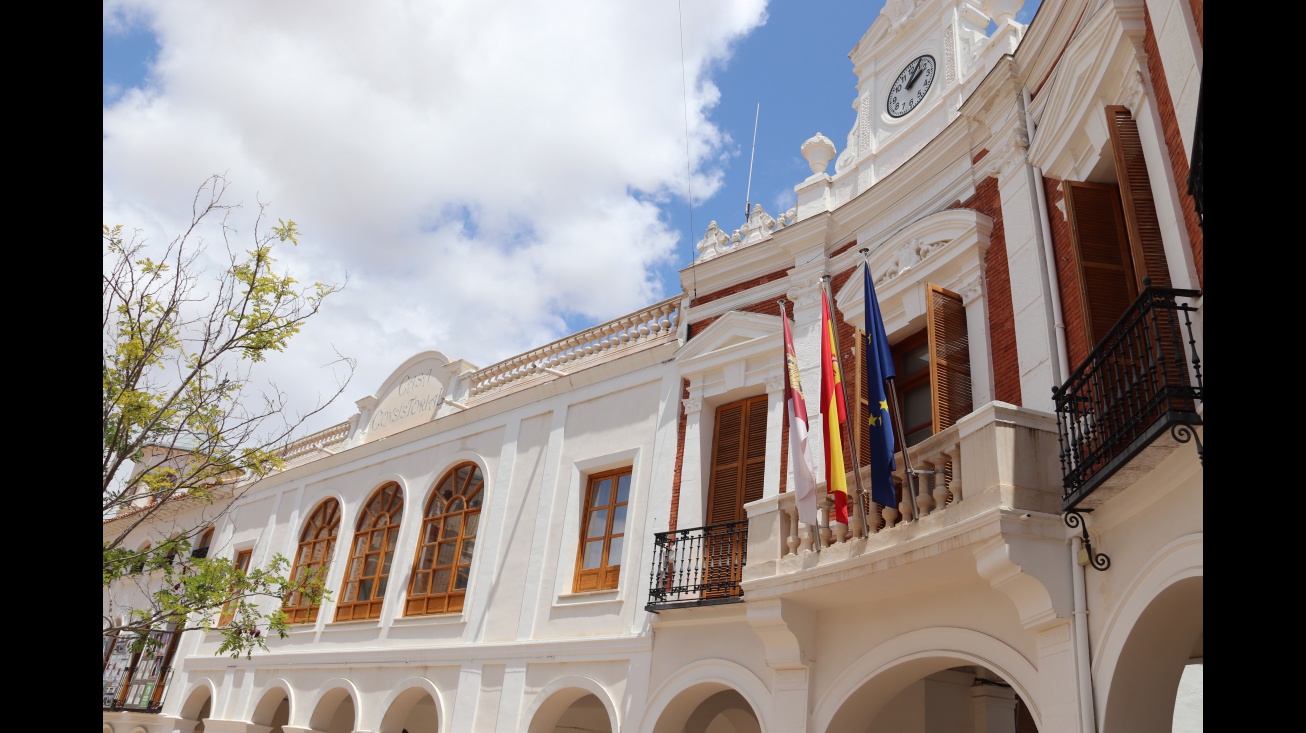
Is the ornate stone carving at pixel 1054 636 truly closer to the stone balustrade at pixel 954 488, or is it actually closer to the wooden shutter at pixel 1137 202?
the stone balustrade at pixel 954 488

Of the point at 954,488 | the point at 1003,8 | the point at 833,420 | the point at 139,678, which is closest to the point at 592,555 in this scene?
the point at 833,420

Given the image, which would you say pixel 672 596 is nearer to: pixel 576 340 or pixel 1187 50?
pixel 576 340

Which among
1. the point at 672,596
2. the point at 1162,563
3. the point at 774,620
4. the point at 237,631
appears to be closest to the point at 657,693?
the point at 672,596

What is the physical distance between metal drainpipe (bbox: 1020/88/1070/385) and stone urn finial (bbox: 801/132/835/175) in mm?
3888

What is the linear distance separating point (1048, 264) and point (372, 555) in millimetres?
12479

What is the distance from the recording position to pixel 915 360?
405 inches

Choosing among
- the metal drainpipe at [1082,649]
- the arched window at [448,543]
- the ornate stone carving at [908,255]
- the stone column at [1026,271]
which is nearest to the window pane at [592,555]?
the arched window at [448,543]

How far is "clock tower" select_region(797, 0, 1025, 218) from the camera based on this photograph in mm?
10969

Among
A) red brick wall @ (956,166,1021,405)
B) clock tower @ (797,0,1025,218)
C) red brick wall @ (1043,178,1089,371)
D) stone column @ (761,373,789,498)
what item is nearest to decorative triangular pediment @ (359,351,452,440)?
stone column @ (761,373,789,498)

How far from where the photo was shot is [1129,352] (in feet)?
20.0

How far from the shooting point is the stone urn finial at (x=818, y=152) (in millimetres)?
12906

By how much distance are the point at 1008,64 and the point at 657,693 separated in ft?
25.1

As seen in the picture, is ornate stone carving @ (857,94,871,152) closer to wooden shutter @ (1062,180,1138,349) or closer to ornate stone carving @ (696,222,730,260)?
ornate stone carving @ (696,222,730,260)

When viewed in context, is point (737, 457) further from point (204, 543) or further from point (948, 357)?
point (204, 543)
